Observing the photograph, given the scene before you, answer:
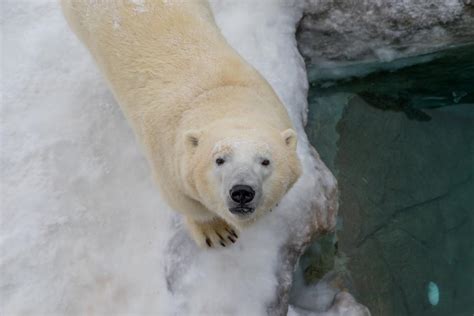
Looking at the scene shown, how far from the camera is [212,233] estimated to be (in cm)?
326

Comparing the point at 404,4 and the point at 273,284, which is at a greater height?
the point at 404,4

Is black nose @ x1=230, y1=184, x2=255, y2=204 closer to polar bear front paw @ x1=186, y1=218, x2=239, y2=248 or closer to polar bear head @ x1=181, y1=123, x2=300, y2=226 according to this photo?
polar bear head @ x1=181, y1=123, x2=300, y2=226

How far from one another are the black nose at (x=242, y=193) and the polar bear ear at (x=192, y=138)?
384 mm

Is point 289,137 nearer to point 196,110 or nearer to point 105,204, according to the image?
point 196,110

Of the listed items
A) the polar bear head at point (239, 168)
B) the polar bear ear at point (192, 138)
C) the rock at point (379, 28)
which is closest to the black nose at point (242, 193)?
the polar bear head at point (239, 168)

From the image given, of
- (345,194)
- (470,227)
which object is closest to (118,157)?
(345,194)

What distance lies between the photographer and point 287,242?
3.35 meters

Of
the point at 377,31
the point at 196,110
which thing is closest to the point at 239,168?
the point at 196,110

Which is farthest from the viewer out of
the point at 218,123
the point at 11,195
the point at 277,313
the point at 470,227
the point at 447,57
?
the point at 447,57

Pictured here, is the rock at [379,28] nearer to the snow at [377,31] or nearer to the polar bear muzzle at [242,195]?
the snow at [377,31]

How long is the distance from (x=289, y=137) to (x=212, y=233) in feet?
2.98

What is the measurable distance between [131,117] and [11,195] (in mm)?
1203

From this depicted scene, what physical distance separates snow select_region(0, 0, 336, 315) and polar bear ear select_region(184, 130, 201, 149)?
2.96 ft

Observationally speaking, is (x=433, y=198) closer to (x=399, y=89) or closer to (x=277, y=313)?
(x=399, y=89)
